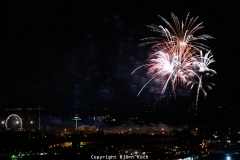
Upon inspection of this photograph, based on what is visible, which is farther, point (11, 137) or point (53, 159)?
point (11, 137)

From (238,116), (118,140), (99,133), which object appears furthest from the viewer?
(238,116)

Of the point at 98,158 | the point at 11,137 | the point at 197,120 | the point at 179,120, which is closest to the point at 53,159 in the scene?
the point at 98,158

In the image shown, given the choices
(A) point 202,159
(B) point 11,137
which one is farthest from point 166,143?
(B) point 11,137

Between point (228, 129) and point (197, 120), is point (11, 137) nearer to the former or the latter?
point (197, 120)

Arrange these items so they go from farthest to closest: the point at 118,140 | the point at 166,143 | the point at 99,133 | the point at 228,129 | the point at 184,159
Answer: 1. the point at 228,129
2. the point at 99,133
3. the point at 118,140
4. the point at 166,143
5. the point at 184,159

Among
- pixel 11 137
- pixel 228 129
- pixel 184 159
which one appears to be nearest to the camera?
pixel 184 159

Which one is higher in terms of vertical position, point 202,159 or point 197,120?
point 197,120

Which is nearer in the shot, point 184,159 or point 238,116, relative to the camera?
point 184,159

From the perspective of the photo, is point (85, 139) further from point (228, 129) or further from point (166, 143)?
point (228, 129)

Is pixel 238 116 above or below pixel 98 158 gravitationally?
above
